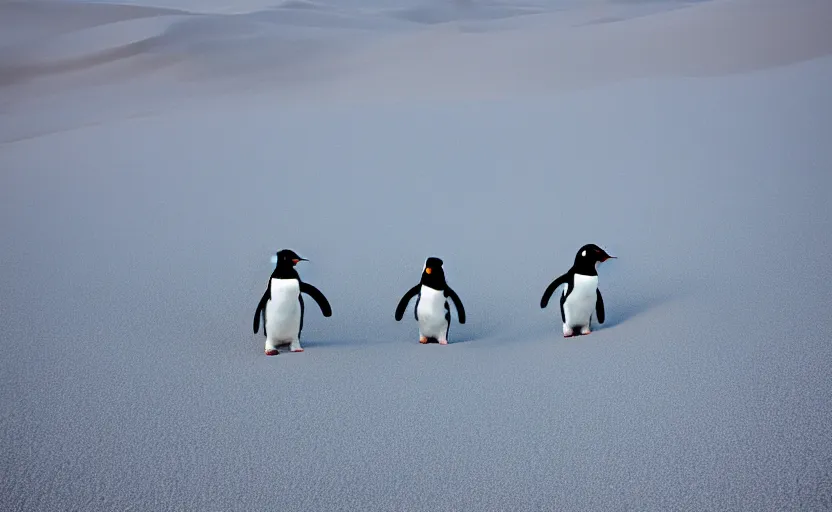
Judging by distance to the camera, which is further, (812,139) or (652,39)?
(652,39)

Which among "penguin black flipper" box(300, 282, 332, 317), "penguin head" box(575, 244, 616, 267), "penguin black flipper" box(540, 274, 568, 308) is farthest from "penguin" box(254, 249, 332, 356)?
"penguin head" box(575, 244, 616, 267)

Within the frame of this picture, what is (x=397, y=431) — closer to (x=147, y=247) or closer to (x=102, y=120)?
(x=147, y=247)

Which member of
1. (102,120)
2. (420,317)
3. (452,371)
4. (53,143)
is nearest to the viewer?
(452,371)

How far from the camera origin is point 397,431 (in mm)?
2389

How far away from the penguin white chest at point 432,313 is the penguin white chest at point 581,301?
1.61 ft

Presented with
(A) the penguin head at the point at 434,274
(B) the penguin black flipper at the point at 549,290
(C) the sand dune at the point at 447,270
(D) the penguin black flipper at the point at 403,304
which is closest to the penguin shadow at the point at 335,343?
(C) the sand dune at the point at 447,270

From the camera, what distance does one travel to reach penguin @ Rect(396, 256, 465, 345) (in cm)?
312

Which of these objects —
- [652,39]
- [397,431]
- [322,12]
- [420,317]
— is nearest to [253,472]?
[397,431]

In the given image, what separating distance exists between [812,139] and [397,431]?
436cm

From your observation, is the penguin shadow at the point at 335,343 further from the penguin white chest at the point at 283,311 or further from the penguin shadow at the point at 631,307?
the penguin shadow at the point at 631,307

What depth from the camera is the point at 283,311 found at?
302 centimetres

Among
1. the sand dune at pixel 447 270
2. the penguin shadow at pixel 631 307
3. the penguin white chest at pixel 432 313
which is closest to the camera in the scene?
the sand dune at pixel 447 270

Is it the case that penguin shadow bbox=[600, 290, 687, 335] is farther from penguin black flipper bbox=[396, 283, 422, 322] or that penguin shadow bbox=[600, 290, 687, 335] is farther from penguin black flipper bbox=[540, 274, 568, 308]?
penguin black flipper bbox=[396, 283, 422, 322]

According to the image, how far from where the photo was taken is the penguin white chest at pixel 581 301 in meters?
3.15
